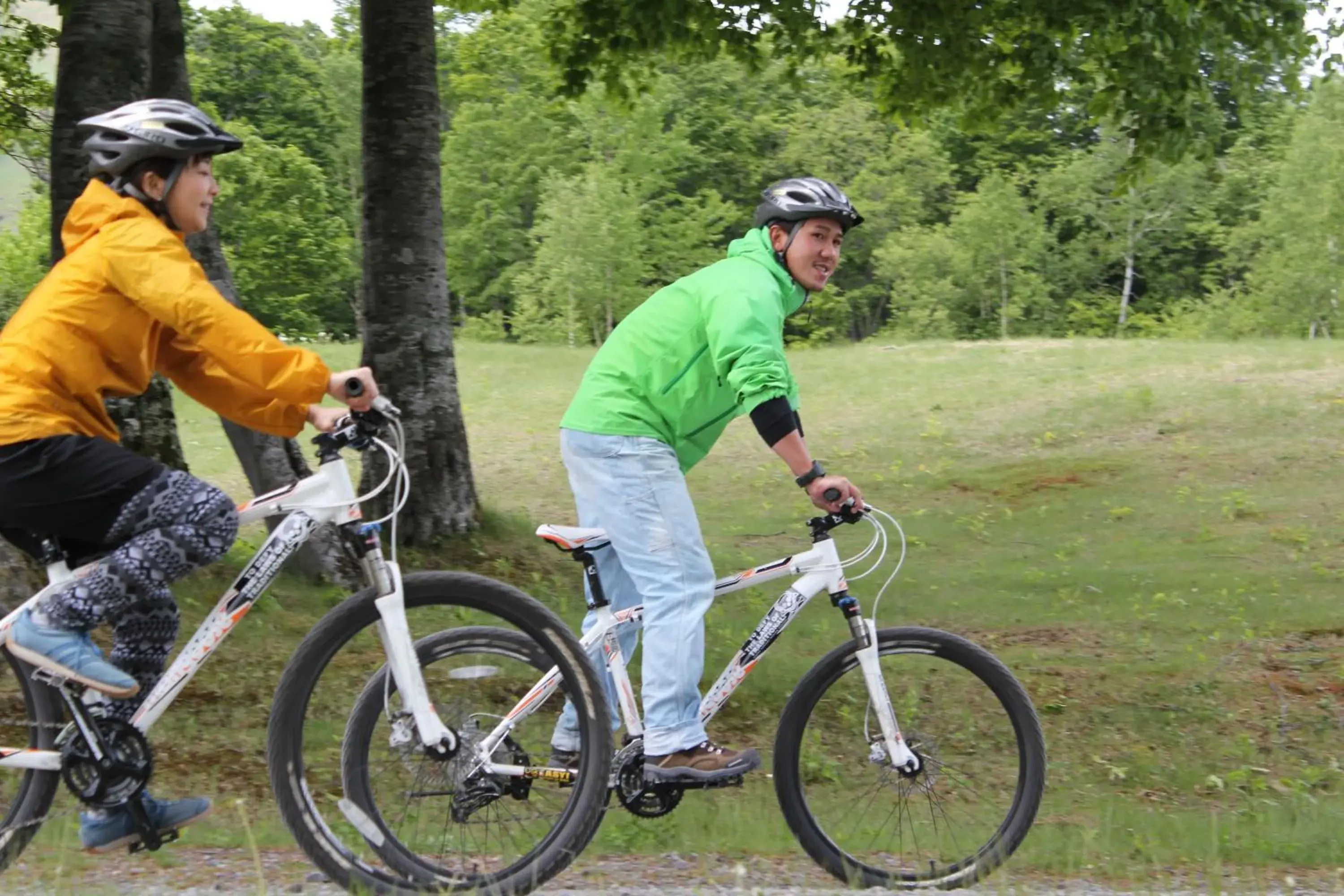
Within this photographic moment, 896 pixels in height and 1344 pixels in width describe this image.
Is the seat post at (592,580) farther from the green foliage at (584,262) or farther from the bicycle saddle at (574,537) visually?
the green foliage at (584,262)

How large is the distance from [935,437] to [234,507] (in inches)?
692

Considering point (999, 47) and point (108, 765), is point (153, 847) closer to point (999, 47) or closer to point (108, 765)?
point (108, 765)

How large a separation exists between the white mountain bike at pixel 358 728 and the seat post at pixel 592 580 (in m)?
0.47

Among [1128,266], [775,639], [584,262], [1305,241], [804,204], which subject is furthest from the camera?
[1128,266]

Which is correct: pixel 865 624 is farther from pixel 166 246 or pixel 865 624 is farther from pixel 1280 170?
pixel 1280 170

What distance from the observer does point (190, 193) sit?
3875mm

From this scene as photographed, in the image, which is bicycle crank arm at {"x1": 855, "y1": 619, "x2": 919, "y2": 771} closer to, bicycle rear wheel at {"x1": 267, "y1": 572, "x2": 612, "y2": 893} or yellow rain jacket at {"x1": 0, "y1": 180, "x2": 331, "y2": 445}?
bicycle rear wheel at {"x1": 267, "y1": 572, "x2": 612, "y2": 893}

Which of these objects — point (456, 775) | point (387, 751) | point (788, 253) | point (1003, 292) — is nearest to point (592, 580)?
point (456, 775)

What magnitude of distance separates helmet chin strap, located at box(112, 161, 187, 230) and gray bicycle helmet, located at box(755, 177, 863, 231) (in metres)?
1.74

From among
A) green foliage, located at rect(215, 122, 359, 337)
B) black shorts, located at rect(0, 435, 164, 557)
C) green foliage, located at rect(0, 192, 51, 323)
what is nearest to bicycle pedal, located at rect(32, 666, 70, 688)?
black shorts, located at rect(0, 435, 164, 557)

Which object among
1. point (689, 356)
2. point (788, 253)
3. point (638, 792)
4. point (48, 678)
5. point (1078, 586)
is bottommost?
point (1078, 586)

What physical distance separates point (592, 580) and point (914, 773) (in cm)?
123

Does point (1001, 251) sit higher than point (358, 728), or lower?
higher

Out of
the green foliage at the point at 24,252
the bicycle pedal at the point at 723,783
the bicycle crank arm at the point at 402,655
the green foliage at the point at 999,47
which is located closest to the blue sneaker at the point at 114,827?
the bicycle crank arm at the point at 402,655
